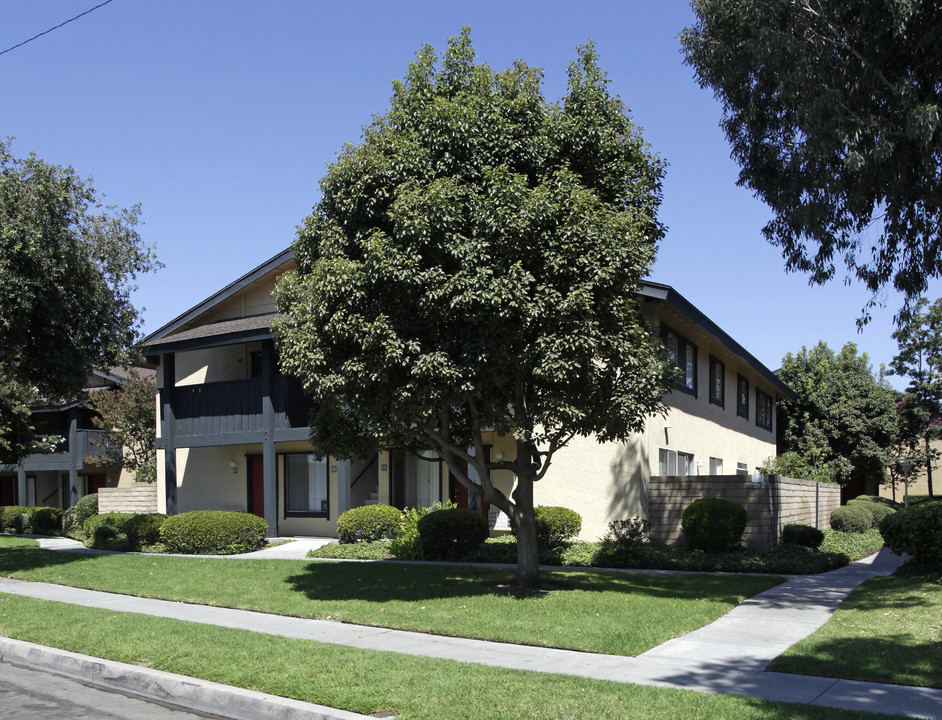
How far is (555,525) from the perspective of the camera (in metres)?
17.1

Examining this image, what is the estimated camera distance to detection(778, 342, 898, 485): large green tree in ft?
114

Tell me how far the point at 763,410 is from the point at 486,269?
24102 mm

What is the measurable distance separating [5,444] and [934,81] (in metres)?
24.6

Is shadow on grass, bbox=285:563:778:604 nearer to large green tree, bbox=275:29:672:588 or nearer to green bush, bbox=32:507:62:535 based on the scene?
large green tree, bbox=275:29:672:588

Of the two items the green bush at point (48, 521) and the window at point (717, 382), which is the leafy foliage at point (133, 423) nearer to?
the green bush at point (48, 521)

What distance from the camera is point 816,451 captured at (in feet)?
110

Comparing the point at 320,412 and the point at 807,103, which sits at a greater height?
the point at 807,103

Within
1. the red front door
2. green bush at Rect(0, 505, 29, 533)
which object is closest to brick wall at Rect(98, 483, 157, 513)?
the red front door

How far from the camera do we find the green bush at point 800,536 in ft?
58.8

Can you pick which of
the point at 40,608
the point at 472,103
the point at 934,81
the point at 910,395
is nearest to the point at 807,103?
the point at 934,81

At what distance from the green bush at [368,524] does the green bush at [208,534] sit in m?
2.31

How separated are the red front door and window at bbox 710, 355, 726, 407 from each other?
12831 millimetres

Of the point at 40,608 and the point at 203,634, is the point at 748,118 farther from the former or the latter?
the point at 40,608

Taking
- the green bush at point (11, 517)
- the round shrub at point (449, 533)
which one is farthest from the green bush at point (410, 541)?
the green bush at point (11, 517)
